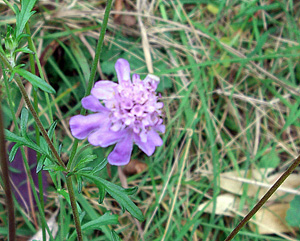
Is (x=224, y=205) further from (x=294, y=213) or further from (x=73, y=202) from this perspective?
(x=73, y=202)

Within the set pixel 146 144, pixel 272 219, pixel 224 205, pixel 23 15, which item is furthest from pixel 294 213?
pixel 23 15

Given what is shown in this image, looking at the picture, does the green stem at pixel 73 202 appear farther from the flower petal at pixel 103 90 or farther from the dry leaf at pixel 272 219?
the dry leaf at pixel 272 219

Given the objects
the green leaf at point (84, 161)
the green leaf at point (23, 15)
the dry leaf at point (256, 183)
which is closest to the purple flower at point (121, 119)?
the green leaf at point (84, 161)

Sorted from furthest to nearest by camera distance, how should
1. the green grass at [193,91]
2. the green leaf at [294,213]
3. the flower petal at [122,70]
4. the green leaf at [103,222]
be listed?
the green grass at [193,91], the green leaf at [294,213], the green leaf at [103,222], the flower petal at [122,70]

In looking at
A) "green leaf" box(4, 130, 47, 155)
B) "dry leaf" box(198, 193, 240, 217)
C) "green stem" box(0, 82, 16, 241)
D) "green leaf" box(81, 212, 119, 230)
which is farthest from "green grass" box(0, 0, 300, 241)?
"green leaf" box(4, 130, 47, 155)

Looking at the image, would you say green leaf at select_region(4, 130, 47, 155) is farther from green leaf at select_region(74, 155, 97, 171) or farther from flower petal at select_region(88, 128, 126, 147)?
flower petal at select_region(88, 128, 126, 147)
